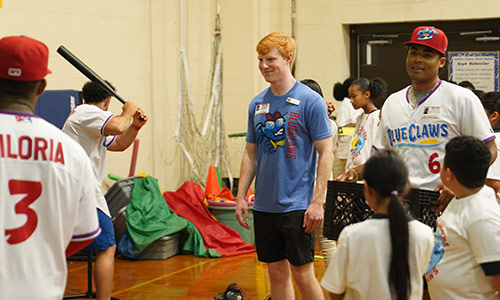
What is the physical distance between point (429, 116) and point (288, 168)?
2.59 ft

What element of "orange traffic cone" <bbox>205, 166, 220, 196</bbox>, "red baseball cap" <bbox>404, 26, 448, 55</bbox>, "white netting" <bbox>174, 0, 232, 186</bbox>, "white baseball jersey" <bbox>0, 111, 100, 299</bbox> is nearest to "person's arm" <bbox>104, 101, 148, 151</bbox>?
"red baseball cap" <bbox>404, 26, 448, 55</bbox>

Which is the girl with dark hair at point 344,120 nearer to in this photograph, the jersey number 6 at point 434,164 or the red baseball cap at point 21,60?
the jersey number 6 at point 434,164

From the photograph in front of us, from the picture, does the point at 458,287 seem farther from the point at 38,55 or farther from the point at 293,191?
the point at 38,55

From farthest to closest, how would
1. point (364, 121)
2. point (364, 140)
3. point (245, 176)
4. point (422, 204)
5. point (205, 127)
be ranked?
point (205, 127)
point (364, 121)
point (364, 140)
point (245, 176)
point (422, 204)

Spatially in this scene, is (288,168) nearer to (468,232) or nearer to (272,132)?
(272,132)

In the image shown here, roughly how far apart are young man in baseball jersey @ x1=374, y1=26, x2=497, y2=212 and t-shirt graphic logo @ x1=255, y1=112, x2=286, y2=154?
56cm

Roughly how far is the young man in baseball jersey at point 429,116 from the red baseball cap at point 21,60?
1821 millimetres

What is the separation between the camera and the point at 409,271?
97.5 inches

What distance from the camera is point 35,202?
7.66ft

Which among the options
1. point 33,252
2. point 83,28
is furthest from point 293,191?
point 83,28

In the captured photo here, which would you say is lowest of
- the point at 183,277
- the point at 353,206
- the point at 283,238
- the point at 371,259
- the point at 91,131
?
the point at 183,277

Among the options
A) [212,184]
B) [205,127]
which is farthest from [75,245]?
[205,127]

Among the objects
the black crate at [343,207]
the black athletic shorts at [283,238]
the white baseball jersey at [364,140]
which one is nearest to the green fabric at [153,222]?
the white baseball jersey at [364,140]

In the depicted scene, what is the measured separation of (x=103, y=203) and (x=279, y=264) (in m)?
1.24
